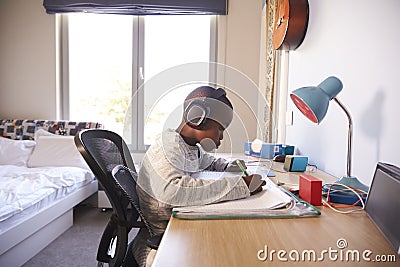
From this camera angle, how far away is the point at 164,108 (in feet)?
3.70

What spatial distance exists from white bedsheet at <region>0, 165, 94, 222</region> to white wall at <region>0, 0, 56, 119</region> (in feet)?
2.96

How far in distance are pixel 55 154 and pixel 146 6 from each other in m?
1.64

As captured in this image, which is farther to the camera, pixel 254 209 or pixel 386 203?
pixel 254 209

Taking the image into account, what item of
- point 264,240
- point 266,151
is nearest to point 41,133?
point 266,151

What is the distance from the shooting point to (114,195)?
1.15m

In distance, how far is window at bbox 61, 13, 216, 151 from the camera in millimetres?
3510

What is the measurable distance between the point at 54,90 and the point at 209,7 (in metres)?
1.78

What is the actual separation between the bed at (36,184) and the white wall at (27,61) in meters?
0.26

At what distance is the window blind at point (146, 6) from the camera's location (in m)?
3.33

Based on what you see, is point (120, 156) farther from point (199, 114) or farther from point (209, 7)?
point (209, 7)

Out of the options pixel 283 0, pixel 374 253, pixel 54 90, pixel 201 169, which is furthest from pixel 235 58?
pixel 374 253

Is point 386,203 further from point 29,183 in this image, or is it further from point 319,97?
point 29,183

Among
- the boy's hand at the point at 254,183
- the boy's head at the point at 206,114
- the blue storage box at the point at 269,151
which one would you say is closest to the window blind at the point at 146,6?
the blue storage box at the point at 269,151

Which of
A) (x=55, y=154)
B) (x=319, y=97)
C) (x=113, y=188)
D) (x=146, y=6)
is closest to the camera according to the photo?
(x=319, y=97)
